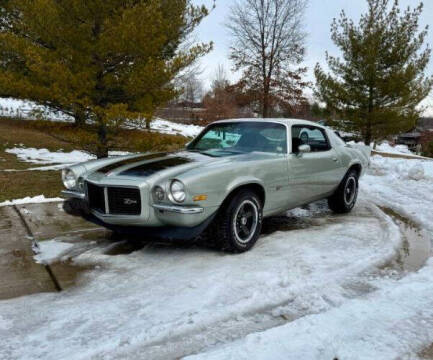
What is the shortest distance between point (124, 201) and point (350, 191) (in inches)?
148

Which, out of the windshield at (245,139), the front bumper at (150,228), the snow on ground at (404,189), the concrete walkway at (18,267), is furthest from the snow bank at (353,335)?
the snow on ground at (404,189)

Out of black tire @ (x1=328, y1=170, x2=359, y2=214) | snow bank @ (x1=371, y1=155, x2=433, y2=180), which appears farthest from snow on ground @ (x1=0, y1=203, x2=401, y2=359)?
snow bank @ (x1=371, y1=155, x2=433, y2=180)

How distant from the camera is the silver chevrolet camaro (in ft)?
12.4

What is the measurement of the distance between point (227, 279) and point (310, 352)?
1180 millimetres

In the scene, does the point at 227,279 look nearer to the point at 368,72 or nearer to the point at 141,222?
the point at 141,222

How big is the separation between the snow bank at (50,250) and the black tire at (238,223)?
5.12 feet

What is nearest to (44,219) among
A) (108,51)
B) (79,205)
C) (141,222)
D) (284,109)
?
(79,205)

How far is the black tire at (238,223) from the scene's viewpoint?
404 cm

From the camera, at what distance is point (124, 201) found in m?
3.88

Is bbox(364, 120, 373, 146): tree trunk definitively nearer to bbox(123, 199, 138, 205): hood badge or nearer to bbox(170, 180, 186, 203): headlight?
bbox(170, 180, 186, 203): headlight

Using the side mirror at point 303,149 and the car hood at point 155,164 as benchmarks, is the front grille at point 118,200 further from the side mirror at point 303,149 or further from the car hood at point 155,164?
the side mirror at point 303,149

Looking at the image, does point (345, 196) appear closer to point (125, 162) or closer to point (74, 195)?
point (125, 162)

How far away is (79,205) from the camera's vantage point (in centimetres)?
425

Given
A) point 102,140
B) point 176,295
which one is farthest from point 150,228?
point 102,140
